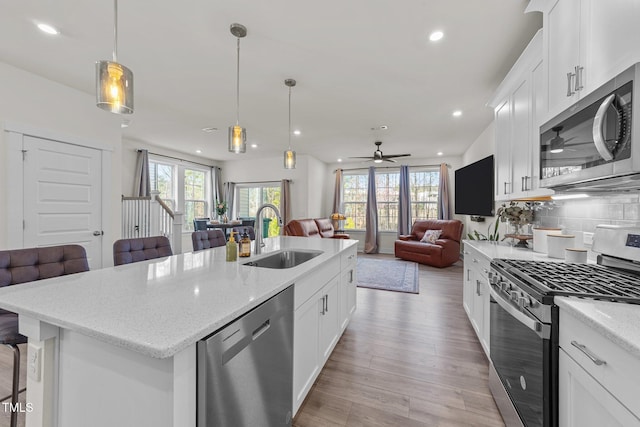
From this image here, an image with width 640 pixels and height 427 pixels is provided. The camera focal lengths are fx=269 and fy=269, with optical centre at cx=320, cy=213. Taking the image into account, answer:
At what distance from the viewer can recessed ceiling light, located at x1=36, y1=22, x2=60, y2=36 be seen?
2.08 metres

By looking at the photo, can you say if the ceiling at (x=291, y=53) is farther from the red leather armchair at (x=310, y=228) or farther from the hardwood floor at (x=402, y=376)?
the hardwood floor at (x=402, y=376)

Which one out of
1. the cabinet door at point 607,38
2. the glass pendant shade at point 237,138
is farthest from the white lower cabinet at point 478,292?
the glass pendant shade at point 237,138

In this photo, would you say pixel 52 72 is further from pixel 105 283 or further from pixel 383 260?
pixel 383 260

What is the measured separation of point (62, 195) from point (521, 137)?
15.7 feet

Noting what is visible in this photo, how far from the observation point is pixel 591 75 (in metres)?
1.32

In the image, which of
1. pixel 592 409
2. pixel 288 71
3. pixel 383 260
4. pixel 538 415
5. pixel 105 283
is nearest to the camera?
pixel 592 409

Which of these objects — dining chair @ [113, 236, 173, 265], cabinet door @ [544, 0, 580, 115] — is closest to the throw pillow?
cabinet door @ [544, 0, 580, 115]

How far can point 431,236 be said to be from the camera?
6141mm

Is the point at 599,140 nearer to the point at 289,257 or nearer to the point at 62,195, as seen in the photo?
the point at 289,257

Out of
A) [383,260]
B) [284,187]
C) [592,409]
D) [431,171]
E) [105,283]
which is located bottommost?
[383,260]

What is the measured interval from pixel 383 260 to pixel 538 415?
17.2 ft

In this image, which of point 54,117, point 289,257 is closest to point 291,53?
point 289,257

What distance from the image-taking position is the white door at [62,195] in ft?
9.43

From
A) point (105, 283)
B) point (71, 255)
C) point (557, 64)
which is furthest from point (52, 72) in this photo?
point (557, 64)
